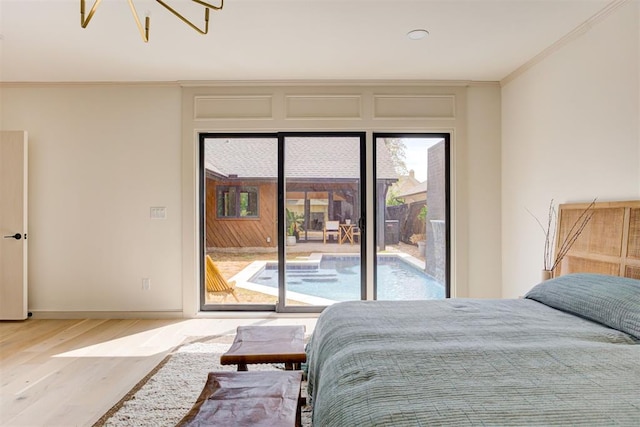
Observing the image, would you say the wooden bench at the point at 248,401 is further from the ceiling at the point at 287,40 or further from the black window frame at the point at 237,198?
the black window frame at the point at 237,198

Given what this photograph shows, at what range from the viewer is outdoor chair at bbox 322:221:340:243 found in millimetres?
3887

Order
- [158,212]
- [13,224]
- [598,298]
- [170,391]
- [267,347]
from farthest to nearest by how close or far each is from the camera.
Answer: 1. [158,212]
2. [13,224]
3. [170,391]
4. [267,347]
5. [598,298]

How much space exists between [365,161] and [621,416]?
10.3 feet

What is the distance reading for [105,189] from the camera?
379cm

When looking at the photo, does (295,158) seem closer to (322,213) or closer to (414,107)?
(322,213)

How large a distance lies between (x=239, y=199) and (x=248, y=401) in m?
2.77

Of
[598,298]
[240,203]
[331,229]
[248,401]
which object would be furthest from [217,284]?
[598,298]

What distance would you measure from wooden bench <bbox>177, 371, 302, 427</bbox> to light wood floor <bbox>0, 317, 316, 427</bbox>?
105cm

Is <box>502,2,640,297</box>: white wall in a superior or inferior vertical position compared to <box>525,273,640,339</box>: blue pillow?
superior

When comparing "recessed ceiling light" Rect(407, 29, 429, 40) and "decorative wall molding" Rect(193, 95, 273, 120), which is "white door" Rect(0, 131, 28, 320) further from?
"recessed ceiling light" Rect(407, 29, 429, 40)

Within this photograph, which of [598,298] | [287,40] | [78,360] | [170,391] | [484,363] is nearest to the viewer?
[484,363]

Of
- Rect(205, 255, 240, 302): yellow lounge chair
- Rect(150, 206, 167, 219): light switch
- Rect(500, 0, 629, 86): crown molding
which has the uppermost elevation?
Rect(500, 0, 629, 86): crown molding

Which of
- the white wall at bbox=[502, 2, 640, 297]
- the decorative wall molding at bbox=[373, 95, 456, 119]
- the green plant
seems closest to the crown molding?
the white wall at bbox=[502, 2, 640, 297]

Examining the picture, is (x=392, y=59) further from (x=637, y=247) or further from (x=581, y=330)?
(x=581, y=330)
